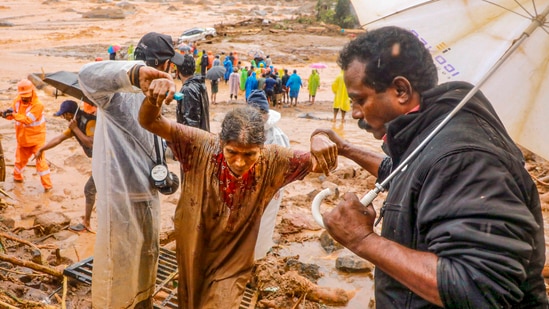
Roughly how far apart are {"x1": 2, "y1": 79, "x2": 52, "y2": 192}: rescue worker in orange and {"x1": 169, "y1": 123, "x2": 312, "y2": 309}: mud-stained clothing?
4720 millimetres

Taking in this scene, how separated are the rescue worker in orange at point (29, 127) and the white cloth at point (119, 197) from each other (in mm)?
4143

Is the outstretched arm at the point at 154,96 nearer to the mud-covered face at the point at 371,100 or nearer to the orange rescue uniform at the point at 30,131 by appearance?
the mud-covered face at the point at 371,100

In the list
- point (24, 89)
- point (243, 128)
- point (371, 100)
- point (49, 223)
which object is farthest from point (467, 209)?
point (24, 89)

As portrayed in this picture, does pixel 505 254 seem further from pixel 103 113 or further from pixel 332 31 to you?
pixel 332 31

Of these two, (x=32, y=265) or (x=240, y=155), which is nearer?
(x=240, y=155)

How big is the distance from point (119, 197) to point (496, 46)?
2.37m

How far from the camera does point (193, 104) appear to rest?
15.2 feet

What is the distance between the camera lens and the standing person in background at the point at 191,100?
15.1 feet

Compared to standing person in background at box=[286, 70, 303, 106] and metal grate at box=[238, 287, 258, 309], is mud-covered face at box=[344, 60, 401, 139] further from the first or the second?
standing person in background at box=[286, 70, 303, 106]

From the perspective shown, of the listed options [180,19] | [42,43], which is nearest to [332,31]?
[180,19]

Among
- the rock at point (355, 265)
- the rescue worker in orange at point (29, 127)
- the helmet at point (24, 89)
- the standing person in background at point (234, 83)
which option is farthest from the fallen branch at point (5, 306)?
the standing person in background at point (234, 83)

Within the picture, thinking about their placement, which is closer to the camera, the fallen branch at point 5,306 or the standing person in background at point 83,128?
the fallen branch at point 5,306

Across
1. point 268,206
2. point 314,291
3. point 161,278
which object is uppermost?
point 268,206

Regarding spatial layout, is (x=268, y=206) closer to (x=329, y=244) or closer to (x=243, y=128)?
(x=329, y=244)
